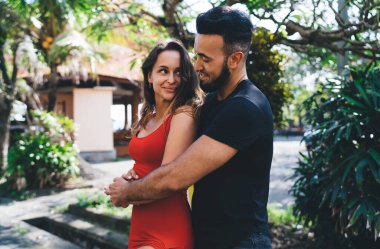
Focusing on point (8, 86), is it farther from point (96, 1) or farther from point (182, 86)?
point (182, 86)

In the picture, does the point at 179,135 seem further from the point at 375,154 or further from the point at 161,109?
the point at 375,154

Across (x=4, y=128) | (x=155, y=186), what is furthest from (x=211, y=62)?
(x=4, y=128)

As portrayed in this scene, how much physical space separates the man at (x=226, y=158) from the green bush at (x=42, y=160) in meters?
9.16

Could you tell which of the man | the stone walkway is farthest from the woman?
the stone walkway

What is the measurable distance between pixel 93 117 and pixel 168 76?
16414mm

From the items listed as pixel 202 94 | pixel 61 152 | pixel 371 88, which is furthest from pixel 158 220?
pixel 61 152

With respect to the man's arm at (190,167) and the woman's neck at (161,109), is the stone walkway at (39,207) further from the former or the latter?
the man's arm at (190,167)

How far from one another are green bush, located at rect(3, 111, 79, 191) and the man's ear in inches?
364

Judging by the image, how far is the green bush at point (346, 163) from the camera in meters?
4.41

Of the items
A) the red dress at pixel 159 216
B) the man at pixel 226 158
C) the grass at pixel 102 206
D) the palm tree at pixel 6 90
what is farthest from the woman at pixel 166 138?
the palm tree at pixel 6 90

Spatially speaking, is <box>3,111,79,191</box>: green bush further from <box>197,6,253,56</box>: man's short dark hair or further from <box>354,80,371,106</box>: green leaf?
<box>197,6,253,56</box>: man's short dark hair

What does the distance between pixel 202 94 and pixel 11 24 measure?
994 centimetres

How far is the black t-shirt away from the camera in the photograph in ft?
6.24

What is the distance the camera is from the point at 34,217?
26.2 ft
